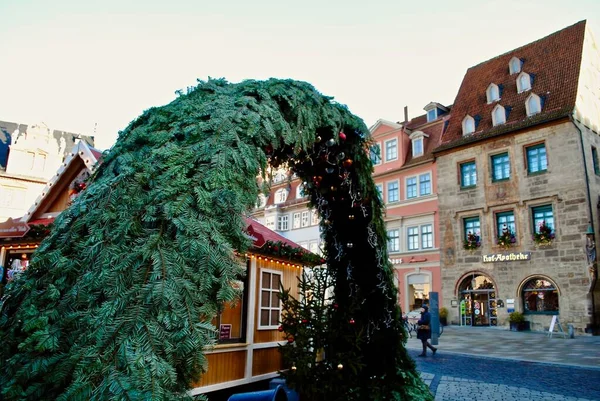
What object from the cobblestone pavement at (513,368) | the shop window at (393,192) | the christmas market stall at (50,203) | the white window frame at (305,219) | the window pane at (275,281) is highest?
the shop window at (393,192)

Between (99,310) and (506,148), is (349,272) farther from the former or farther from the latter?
(506,148)

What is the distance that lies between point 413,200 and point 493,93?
7468 mm

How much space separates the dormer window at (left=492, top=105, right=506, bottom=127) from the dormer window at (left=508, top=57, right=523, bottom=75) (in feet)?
9.46

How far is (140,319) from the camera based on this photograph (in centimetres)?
225

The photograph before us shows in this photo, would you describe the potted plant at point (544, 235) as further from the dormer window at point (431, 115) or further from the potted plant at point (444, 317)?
the dormer window at point (431, 115)

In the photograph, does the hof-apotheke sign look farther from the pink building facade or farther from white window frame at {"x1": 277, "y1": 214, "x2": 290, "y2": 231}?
white window frame at {"x1": 277, "y1": 214, "x2": 290, "y2": 231}

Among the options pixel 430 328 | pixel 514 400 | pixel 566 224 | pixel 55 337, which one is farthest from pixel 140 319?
pixel 566 224

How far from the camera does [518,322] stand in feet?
67.2

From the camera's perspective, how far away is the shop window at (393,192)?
28.2m

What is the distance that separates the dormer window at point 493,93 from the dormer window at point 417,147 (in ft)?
14.8

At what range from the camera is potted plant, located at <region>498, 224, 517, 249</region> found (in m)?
21.8

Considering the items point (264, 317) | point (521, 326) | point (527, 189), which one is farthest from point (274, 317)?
point (527, 189)

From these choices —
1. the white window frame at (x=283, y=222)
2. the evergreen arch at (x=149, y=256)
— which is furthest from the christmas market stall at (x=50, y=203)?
the white window frame at (x=283, y=222)

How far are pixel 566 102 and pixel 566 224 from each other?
229 inches
